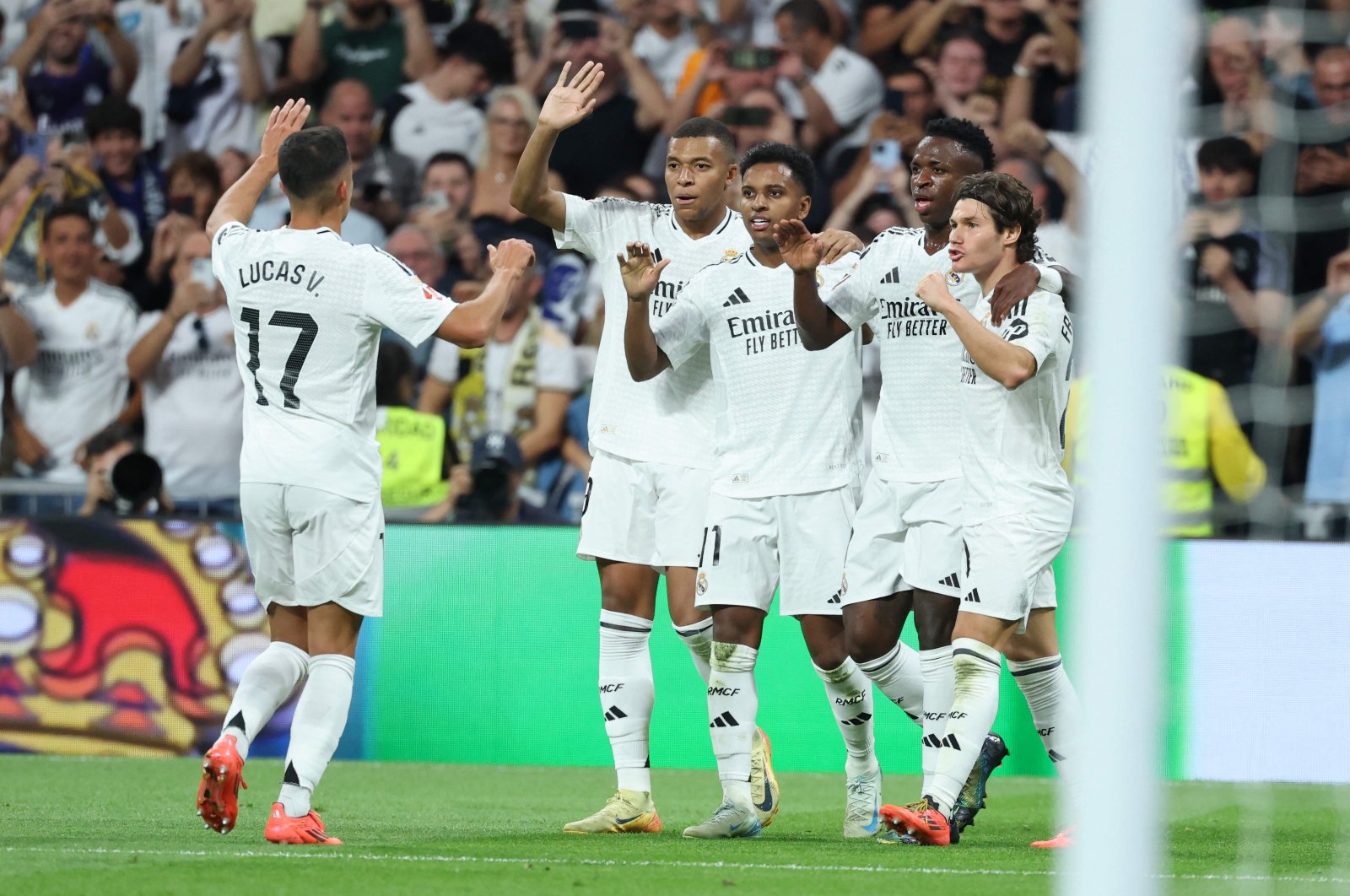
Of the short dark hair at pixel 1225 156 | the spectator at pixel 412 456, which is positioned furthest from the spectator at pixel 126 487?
the short dark hair at pixel 1225 156

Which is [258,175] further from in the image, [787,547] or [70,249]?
[70,249]

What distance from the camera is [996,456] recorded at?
6113 millimetres

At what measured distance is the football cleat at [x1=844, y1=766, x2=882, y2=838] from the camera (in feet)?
22.2

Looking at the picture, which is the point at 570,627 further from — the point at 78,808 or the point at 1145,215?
the point at 1145,215

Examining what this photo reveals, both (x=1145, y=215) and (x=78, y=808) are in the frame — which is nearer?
(x=1145, y=215)

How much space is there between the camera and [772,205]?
22.0 ft

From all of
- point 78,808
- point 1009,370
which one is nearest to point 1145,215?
point 1009,370

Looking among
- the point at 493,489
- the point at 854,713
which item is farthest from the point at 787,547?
the point at 493,489

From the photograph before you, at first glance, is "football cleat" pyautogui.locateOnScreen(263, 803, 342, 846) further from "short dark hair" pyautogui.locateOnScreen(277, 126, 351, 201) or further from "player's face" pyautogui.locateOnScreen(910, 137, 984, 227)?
"player's face" pyautogui.locateOnScreen(910, 137, 984, 227)

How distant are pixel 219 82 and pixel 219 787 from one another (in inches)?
329

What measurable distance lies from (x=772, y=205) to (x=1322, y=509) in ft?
13.2

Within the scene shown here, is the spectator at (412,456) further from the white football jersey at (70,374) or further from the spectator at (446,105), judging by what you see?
the spectator at (446,105)

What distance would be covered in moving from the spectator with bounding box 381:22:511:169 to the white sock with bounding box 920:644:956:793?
6.86 m

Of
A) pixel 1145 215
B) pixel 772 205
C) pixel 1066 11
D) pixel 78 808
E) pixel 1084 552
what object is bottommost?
pixel 78 808
